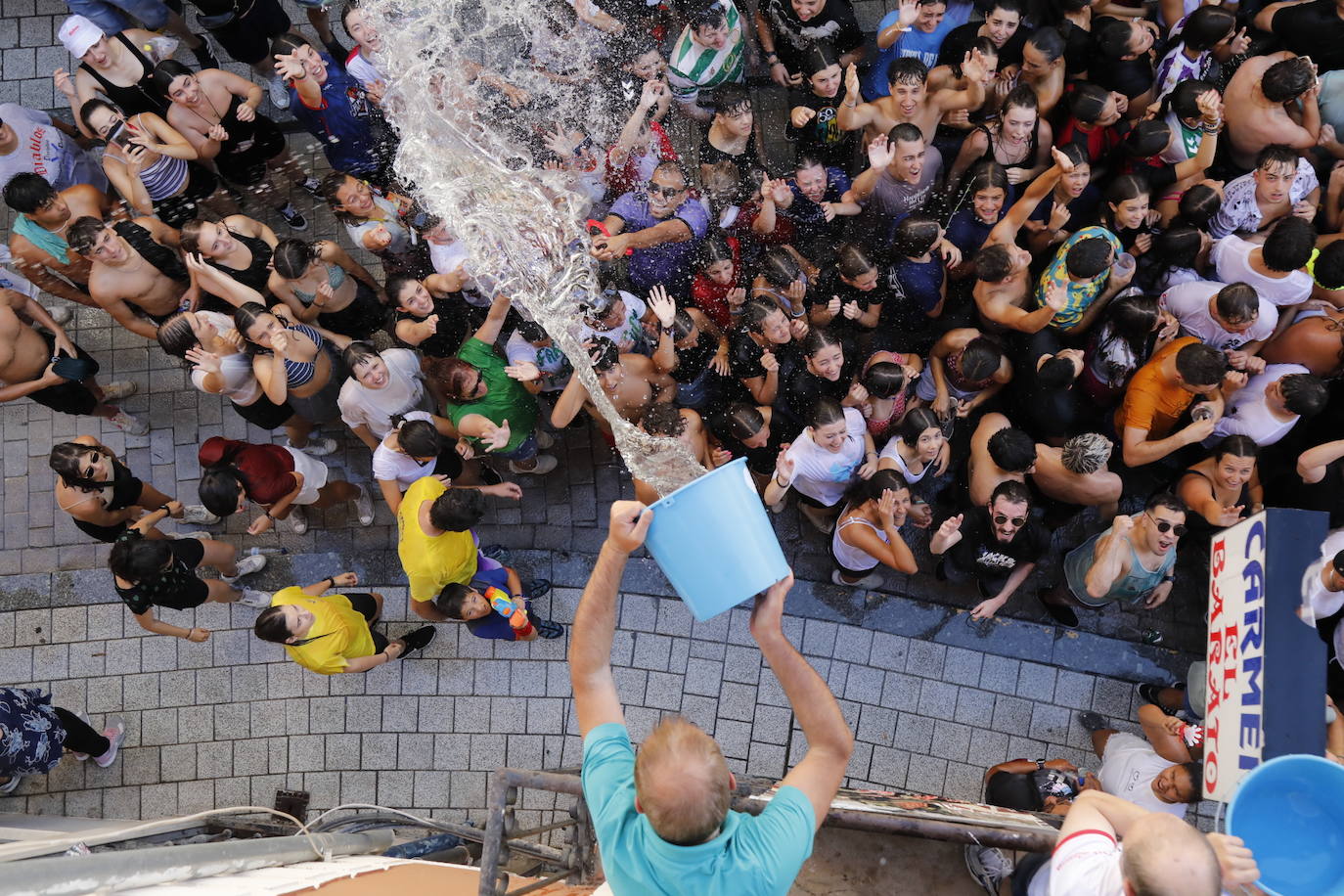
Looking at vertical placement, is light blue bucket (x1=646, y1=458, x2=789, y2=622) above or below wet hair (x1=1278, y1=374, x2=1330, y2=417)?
below

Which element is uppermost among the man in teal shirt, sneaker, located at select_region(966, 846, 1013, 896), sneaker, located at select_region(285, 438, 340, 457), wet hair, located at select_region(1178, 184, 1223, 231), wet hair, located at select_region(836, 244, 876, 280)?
wet hair, located at select_region(1178, 184, 1223, 231)

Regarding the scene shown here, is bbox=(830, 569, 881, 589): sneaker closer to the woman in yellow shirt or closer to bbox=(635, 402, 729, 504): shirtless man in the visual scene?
bbox=(635, 402, 729, 504): shirtless man

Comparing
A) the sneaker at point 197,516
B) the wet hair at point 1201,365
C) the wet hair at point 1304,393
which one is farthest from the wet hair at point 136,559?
the wet hair at point 1304,393

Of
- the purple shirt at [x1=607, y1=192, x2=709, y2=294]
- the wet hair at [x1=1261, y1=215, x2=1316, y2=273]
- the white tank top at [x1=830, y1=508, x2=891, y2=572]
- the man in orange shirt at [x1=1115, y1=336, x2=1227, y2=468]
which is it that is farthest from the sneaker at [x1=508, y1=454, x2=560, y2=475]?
the wet hair at [x1=1261, y1=215, x2=1316, y2=273]

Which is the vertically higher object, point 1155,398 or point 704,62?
point 704,62

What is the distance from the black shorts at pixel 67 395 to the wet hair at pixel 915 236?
5222 millimetres

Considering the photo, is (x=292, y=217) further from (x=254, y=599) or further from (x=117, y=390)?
(x=254, y=599)

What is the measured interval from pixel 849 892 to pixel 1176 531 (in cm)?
248

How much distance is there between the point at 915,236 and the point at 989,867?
328cm

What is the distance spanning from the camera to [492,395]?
5.41m

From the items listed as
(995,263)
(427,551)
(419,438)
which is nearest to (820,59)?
(995,263)

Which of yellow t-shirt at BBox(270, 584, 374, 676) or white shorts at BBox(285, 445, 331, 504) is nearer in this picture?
yellow t-shirt at BBox(270, 584, 374, 676)

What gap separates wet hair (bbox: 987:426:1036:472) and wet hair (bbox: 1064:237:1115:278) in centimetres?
95

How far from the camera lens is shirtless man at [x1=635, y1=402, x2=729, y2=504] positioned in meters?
5.33
